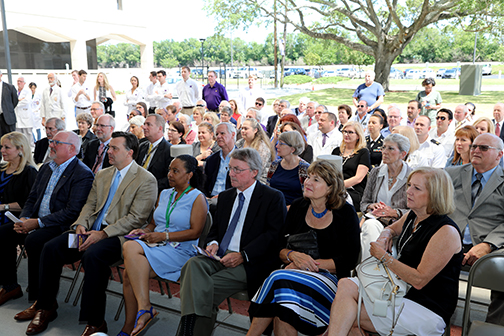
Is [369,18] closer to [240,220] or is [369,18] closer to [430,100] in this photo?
[430,100]

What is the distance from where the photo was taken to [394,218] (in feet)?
12.0

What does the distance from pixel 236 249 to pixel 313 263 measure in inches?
26.6

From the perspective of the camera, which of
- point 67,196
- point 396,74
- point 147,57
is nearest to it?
point 67,196

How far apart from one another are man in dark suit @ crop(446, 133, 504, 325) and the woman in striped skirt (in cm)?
102

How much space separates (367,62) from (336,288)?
56.4m

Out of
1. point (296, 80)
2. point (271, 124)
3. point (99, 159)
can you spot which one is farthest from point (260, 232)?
point (296, 80)

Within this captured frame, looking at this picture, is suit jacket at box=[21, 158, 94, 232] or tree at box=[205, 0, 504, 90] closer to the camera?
suit jacket at box=[21, 158, 94, 232]

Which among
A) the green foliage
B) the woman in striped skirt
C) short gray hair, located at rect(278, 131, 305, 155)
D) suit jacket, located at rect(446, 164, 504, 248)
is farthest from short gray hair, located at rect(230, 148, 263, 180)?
the green foliage

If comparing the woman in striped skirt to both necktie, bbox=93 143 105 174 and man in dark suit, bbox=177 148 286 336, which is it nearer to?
man in dark suit, bbox=177 148 286 336

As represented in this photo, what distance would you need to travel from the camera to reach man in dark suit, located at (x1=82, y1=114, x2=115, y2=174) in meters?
5.51

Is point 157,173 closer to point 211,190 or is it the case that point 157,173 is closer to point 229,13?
point 211,190

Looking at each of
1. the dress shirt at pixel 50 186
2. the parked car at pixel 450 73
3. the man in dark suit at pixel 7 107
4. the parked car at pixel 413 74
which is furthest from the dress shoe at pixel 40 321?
the parked car at pixel 450 73

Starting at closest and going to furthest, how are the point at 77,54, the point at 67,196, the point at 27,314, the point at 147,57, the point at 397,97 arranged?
the point at 27,314, the point at 67,196, the point at 397,97, the point at 77,54, the point at 147,57

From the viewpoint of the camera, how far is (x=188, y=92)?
11383mm
